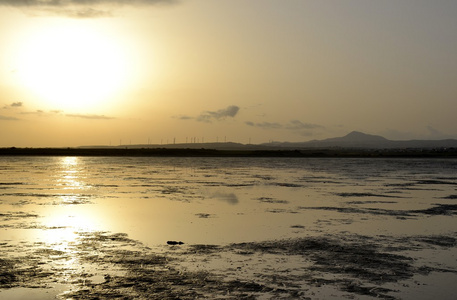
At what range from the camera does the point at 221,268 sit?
12.1 metres

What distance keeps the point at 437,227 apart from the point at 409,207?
6.04 meters

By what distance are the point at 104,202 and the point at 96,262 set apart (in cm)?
1310

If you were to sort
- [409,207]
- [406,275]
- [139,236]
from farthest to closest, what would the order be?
[409,207] < [139,236] < [406,275]

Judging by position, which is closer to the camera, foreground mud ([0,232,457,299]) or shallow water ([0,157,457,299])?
foreground mud ([0,232,457,299])

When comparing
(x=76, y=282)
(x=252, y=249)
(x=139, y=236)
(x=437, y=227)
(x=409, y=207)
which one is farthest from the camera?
(x=409, y=207)

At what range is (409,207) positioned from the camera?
24297mm

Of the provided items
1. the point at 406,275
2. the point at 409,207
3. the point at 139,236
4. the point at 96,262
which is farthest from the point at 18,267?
the point at 409,207

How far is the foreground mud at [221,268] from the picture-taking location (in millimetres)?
10273

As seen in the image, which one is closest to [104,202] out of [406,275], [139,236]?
[139,236]

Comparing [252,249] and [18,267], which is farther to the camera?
[252,249]

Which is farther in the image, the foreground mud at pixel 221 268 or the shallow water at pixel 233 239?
the shallow water at pixel 233 239

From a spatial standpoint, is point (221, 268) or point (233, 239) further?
point (233, 239)

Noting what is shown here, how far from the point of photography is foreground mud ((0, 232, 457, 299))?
1027 cm

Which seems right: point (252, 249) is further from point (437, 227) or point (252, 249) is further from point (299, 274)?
point (437, 227)
